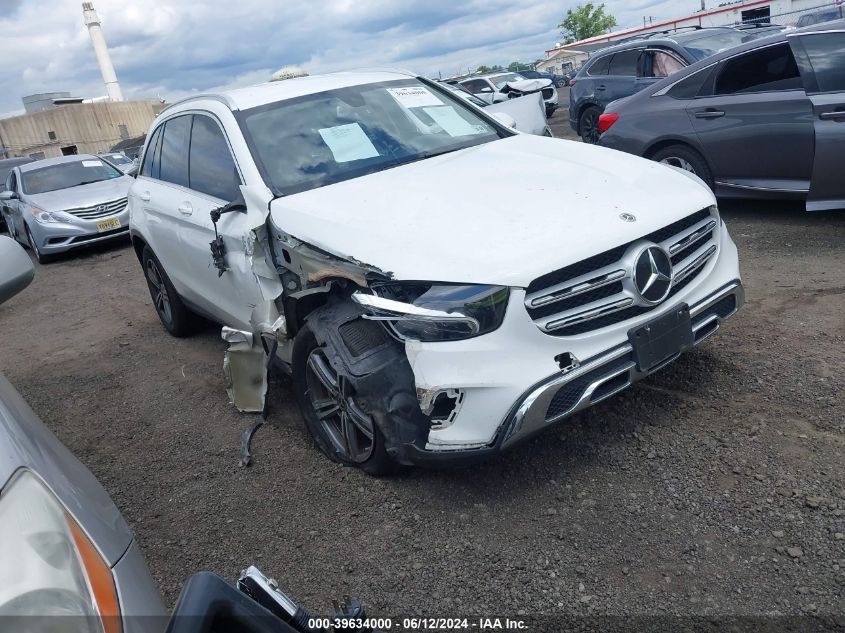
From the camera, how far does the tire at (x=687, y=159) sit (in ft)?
21.6

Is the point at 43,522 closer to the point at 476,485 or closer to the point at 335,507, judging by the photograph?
the point at 335,507

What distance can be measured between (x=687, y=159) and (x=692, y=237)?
3.86 meters

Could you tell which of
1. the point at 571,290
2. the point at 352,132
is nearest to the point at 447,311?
the point at 571,290

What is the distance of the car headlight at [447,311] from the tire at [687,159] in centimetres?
449

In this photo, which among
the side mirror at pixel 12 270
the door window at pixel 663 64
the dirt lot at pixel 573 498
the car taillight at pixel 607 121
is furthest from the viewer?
the door window at pixel 663 64

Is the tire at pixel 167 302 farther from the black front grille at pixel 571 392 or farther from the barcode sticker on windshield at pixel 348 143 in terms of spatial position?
the black front grille at pixel 571 392

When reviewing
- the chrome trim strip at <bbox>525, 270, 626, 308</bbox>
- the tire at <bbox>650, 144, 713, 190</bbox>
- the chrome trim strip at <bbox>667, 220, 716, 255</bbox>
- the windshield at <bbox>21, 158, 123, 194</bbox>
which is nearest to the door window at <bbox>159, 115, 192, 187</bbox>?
the chrome trim strip at <bbox>525, 270, 626, 308</bbox>

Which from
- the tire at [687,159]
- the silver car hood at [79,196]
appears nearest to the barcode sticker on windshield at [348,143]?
the tire at [687,159]

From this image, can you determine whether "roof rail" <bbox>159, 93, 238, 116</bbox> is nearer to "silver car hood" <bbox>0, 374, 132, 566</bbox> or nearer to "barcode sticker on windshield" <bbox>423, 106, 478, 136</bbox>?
"barcode sticker on windshield" <bbox>423, 106, 478, 136</bbox>

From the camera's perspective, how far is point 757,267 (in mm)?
5402

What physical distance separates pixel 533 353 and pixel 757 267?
3.34m

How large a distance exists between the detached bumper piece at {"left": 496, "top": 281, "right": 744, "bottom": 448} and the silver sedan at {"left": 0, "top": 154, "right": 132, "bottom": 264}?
31.6 ft

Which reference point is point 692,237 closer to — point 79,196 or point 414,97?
point 414,97

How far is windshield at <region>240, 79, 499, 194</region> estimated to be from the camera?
12.8 feet
